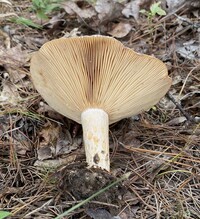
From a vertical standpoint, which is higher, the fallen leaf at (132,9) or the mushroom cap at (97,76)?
the mushroom cap at (97,76)

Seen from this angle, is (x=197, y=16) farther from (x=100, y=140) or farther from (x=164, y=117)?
(x=100, y=140)

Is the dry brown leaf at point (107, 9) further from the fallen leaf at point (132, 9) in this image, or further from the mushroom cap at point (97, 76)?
the mushroom cap at point (97, 76)

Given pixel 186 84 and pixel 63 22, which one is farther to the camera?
pixel 63 22

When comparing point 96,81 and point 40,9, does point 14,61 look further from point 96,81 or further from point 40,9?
point 96,81

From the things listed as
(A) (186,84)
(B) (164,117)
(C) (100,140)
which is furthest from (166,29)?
(C) (100,140)

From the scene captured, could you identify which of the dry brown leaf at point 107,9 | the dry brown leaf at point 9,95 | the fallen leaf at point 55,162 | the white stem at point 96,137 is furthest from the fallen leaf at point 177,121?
the dry brown leaf at point 107,9

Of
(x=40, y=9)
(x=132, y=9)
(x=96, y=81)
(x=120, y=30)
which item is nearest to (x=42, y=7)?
(x=40, y=9)

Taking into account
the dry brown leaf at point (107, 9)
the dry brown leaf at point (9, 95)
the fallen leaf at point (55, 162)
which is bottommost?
the fallen leaf at point (55, 162)
